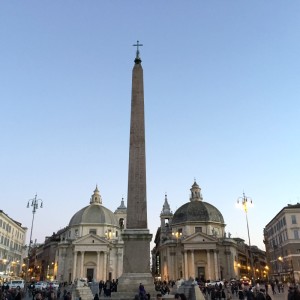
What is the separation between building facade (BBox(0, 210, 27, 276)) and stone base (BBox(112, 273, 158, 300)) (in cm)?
3459

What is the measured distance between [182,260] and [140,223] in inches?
1842

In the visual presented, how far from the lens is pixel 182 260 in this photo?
6244 cm

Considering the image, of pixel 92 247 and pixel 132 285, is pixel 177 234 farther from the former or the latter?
pixel 132 285

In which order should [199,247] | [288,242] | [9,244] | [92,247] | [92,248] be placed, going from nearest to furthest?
[288,242], [9,244], [199,247], [92,248], [92,247]

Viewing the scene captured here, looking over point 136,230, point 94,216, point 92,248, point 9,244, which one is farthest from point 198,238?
point 136,230

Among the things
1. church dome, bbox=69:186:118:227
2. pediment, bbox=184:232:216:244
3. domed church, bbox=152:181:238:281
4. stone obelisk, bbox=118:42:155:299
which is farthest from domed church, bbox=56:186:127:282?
stone obelisk, bbox=118:42:155:299

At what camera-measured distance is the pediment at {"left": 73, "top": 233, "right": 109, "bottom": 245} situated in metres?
64.2

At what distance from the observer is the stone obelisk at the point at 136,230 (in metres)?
18.0

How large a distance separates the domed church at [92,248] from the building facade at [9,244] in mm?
7402

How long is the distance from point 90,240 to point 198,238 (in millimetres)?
18914

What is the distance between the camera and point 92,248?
210ft

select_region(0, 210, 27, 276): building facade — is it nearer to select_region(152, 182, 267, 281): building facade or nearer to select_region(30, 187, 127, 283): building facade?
select_region(30, 187, 127, 283): building facade

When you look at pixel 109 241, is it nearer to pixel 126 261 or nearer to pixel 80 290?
pixel 80 290

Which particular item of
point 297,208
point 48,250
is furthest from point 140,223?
point 48,250
